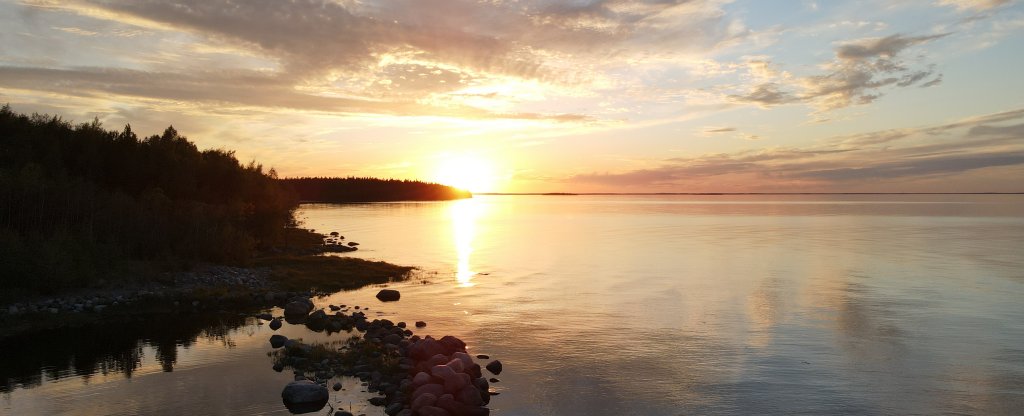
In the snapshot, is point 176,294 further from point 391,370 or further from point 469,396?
point 469,396

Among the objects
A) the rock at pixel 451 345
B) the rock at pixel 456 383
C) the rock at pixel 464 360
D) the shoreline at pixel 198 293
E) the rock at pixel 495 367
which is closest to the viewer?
the rock at pixel 456 383

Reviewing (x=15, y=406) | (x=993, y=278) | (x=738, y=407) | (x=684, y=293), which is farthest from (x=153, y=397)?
(x=993, y=278)

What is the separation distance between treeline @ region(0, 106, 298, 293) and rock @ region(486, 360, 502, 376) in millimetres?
27840

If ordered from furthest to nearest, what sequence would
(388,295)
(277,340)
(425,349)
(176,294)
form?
(388,295), (176,294), (277,340), (425,349)

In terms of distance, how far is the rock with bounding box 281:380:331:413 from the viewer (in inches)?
786

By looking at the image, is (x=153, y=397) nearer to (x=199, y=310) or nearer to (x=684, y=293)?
(x=199, y=310)

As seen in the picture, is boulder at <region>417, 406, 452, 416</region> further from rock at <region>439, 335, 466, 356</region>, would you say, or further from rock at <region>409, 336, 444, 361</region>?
rock at <region>439, 335, 466, 356</region>

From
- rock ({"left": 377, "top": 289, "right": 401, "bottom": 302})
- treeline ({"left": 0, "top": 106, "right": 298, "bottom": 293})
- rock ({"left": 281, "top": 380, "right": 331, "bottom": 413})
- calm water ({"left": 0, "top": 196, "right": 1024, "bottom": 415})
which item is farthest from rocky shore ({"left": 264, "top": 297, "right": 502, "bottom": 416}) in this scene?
treeline ({"left": 0, "top": 106, "right": 298, "bottom": 293})

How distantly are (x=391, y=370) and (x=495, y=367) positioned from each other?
13.7 ft

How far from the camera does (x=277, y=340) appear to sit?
2819 centimetres

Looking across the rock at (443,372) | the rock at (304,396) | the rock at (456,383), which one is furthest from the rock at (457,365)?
the rock at (304,396)

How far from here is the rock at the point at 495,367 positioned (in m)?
24.4

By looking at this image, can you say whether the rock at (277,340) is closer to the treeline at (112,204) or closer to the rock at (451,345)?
the rock at (451,345)

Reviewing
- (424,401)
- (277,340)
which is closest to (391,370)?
(424,401)
